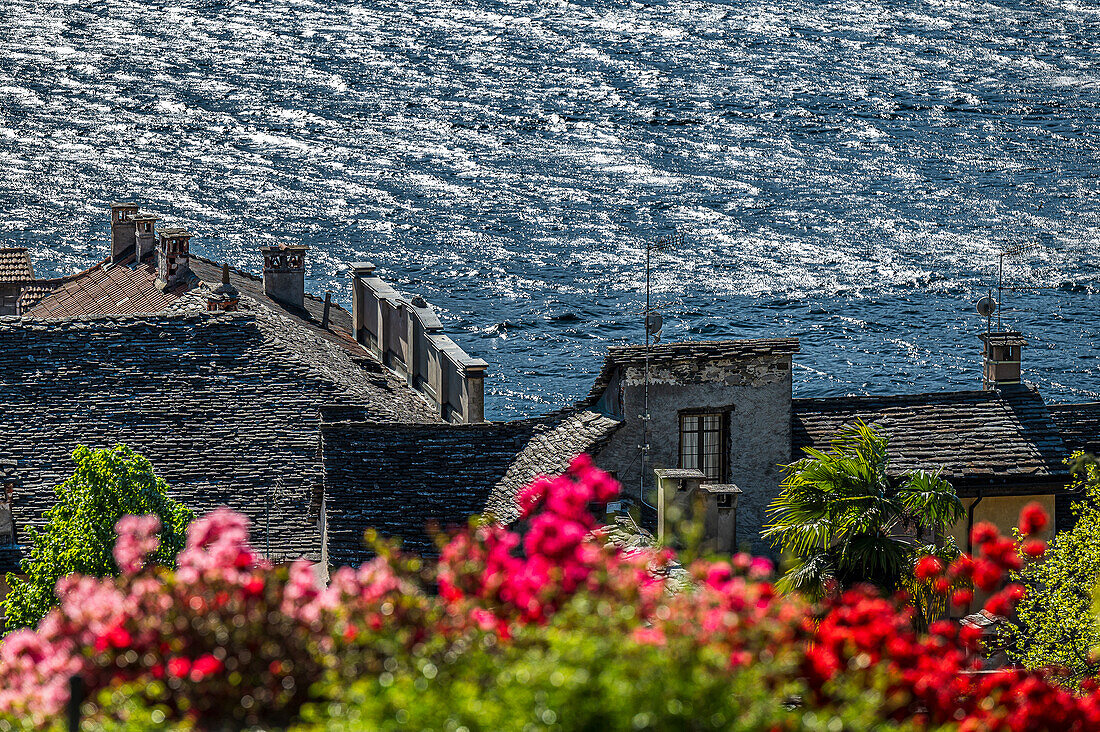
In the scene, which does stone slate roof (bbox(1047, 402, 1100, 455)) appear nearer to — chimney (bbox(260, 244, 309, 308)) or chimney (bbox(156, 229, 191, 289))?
chimney (bbox(260, 244, 309, 308))

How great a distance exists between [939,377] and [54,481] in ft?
245

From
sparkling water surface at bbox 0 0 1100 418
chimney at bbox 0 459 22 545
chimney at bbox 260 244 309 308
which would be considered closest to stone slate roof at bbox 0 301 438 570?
chimney at bbox 0 459 22 545

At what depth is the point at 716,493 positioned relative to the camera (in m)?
37.2

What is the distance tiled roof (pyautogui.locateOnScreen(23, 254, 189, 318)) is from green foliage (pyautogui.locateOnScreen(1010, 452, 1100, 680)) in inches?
1534

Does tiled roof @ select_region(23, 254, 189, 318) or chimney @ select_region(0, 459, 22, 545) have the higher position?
tiled roof @ select_region(23, 254, 189, 318)

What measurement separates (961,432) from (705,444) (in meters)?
7.64

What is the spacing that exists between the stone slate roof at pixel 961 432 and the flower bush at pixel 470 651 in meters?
26.5

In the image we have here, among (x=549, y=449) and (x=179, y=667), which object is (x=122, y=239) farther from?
(x=179, y=667)

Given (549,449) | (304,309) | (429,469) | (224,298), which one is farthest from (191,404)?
(304,309)

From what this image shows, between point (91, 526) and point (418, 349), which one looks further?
point (418, 349)

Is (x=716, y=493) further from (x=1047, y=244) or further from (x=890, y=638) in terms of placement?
(x=1047, y=244)

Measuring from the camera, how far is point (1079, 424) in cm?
4878

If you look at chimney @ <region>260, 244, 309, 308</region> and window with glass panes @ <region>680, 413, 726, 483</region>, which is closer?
window with glass panes @ <region>680, 413, 726, 483</region>

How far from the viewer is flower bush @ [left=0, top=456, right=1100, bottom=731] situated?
534 inches
